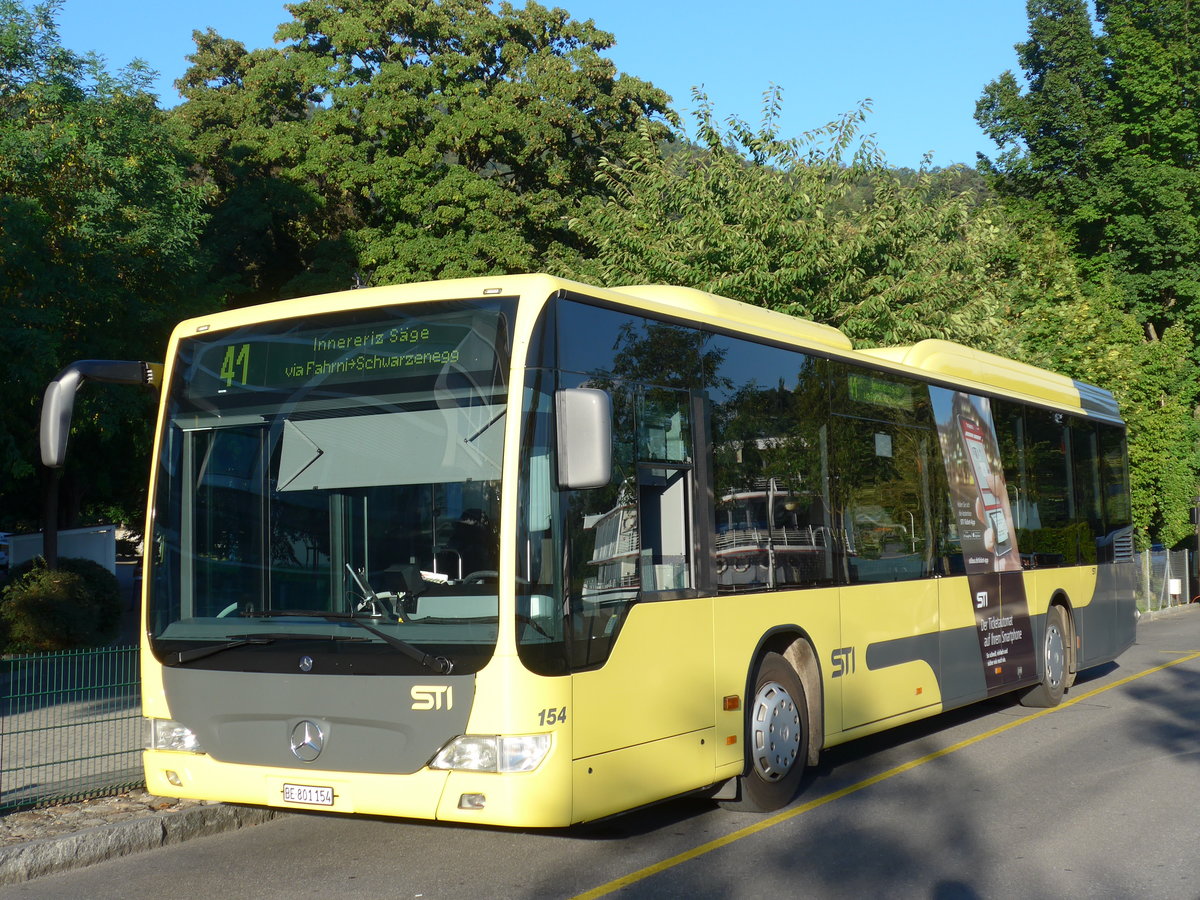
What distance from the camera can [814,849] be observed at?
24.1 ft

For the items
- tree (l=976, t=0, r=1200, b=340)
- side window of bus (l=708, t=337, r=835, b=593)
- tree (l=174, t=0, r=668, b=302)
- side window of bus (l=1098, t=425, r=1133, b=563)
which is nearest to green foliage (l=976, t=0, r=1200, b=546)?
tree (l=976, t=0, r=1200, b=340)

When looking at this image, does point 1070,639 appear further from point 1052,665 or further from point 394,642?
point 394,642

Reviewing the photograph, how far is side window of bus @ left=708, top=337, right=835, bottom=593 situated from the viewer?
8.12 meters

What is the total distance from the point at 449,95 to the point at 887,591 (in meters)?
24.9

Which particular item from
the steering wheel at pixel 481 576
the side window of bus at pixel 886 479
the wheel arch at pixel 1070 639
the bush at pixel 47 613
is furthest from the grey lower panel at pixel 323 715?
the bush at pixel 47 613

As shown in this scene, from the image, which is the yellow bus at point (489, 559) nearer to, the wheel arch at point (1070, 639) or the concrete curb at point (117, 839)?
the concrete curb at point (117, 839)

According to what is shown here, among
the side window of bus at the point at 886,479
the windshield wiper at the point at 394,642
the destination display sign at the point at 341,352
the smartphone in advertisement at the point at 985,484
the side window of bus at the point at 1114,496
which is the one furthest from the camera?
the side window of bus at the point at 1114,496

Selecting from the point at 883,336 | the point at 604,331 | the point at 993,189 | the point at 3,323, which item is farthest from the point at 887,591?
the point at 993,189

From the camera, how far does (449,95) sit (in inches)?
1261

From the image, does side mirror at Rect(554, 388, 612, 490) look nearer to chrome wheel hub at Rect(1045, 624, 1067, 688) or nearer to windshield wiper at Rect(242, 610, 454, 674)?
windshield wiper at Rect(242, 610, 454, 674)

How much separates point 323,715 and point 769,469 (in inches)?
137

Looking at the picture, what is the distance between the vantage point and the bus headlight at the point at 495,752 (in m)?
6.19

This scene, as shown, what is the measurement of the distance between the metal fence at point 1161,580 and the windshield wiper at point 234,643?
29.9 meters

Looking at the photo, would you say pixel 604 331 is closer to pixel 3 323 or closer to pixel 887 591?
pixel 887 591
